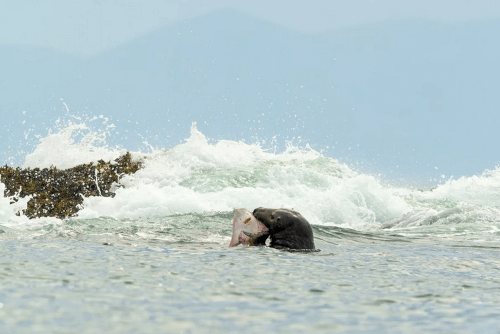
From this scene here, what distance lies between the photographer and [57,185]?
16625 millimetres

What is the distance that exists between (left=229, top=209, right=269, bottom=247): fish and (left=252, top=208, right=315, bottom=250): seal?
6cm

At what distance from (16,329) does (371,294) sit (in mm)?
2340

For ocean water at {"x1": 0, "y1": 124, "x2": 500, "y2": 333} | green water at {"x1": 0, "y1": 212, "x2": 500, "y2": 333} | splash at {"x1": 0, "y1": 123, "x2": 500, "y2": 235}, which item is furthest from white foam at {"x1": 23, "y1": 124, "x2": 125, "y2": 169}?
green water at {"x1": 0, "y1": 212, "x2": 500, "y2": 333}

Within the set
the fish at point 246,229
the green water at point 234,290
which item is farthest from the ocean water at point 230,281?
the fish at point 246,229

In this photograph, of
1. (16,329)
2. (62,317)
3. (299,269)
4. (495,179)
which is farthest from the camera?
(495,179)

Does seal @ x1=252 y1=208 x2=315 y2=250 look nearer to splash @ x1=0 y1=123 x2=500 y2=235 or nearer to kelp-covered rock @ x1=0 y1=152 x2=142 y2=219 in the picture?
splash @ x1=0 y1=123 x2=500 y2=235

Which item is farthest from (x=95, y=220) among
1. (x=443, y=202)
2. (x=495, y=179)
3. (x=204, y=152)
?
(x=495, y=179)

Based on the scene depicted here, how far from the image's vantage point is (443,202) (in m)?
22.5

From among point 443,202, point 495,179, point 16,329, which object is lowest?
point 16,329

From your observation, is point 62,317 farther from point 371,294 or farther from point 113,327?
point 371,294

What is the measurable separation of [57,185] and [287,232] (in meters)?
11.1

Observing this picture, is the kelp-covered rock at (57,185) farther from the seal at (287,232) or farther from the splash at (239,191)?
the seal at (287,232)

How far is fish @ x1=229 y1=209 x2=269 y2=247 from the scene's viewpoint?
734 centimetres

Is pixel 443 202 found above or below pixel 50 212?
above
